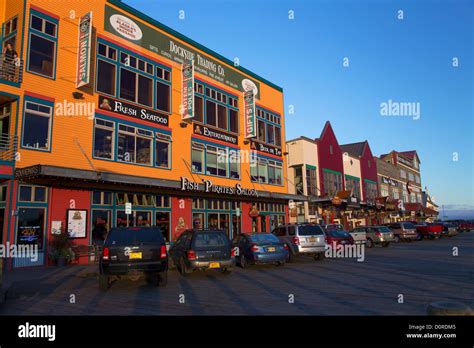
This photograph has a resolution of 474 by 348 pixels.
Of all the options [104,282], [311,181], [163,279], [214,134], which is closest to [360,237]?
[311,181]

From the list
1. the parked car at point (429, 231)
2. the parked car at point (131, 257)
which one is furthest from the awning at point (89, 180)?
the parked car at point (429, 231)

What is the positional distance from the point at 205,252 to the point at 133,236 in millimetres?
3021

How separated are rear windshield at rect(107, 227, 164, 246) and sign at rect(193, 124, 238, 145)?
1517 cm

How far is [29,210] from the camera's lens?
16.6 metres

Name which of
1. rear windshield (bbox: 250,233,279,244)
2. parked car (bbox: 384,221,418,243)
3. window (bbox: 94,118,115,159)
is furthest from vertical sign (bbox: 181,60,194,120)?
parked car (bbox: 384,221,418,243)

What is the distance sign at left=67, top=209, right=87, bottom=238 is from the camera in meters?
17.8

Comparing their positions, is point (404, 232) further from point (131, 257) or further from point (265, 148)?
point (131, 257)

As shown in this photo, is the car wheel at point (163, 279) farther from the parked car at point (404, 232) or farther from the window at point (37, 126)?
the parked car at point (404, 232)

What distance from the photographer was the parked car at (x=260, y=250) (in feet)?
49.6
